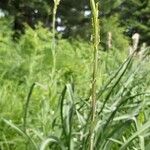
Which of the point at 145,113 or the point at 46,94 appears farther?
the point at 46,94

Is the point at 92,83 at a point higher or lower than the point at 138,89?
higher

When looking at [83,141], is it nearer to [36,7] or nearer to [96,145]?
[96,145]

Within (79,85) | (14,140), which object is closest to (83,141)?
(14,140)

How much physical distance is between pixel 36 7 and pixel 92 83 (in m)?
25.3

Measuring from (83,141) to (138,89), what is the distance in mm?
1081

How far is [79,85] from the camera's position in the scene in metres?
4.00

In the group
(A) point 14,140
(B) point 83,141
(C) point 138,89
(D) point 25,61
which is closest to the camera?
(B) point 83,141

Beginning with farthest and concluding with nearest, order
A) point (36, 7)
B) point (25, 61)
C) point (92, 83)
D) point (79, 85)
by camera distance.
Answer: point (36, 7), point (25, 61), point (79, 85), point (92, 83)

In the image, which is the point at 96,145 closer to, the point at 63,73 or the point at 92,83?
the point at 92,83

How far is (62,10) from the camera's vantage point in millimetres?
29094

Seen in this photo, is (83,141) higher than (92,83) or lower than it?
lower

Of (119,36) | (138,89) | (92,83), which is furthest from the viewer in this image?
(119,36)

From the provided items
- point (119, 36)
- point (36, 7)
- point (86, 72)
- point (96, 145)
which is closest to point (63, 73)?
point (86, 72)

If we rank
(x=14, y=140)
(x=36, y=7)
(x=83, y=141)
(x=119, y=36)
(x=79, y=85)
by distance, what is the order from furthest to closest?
(x=119, y=36) → (x=36, y=7) → (x=79, y=85) → (x=14, y=140) → (x=83, y=141)
